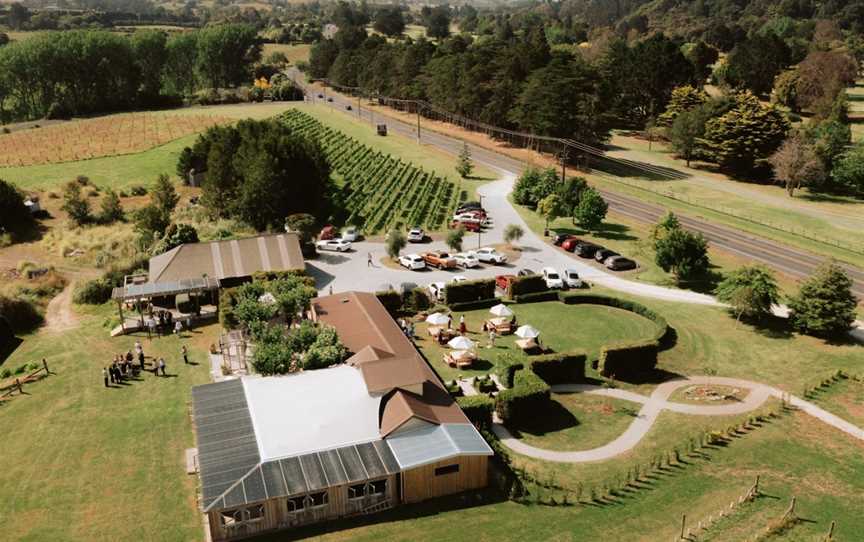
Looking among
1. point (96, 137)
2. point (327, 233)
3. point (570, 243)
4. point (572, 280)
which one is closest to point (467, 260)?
point (572, 280)

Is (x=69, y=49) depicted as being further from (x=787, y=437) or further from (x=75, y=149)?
(x=787, y=437)

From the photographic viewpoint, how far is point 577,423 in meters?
38.0

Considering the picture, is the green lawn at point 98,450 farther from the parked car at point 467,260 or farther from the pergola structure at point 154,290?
the parked car at point 467,260

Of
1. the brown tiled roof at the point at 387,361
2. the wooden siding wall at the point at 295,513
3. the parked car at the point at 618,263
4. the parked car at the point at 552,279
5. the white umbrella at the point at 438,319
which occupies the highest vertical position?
the parked car at the point at 618,263

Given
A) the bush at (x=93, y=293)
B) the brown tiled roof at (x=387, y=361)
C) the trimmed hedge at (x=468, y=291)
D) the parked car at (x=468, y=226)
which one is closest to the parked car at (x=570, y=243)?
the parked car at (x=468, y=226)

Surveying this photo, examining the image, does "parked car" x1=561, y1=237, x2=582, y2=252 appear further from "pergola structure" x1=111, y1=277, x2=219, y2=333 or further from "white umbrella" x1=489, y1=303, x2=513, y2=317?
"pergola structure" x1=111, y1=277, x2=219, y2=333

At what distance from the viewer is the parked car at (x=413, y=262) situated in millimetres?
60375

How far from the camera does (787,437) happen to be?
36594mm

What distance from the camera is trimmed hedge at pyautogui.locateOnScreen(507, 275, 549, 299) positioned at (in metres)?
54.8

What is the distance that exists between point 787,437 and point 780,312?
60.1 feet

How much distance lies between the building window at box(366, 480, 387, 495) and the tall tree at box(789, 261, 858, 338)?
3396 cm

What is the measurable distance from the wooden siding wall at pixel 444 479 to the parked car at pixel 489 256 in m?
31.6

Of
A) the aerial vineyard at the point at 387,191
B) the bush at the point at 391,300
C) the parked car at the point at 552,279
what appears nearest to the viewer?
the bush at the point at 391,300

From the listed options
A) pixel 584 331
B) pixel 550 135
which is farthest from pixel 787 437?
pixel 550 135
